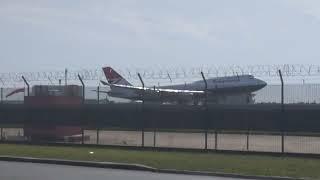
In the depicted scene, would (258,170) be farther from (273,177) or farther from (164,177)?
(164,177)

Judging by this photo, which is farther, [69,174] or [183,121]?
[183,121]

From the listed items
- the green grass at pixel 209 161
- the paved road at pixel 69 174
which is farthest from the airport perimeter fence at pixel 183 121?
the paved road at pixel 69 174

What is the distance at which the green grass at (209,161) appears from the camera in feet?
57.8

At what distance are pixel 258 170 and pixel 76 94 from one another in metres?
19.5

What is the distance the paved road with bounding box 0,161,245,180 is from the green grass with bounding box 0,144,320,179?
1.56 m

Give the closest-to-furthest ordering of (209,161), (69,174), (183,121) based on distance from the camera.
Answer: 1. (69,174)
2. (209,161)
3. (183,121)

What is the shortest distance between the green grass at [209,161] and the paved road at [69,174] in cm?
156

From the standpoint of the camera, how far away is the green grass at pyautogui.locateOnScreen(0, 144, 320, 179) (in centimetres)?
1762

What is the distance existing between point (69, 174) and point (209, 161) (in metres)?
5.31

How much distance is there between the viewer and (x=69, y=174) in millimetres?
16469

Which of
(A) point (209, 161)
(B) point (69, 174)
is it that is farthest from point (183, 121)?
(B) point (69, 174)

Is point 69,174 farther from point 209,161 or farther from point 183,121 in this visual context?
point 183,121

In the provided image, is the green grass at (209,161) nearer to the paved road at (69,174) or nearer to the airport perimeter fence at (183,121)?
the paved road at (69,174)

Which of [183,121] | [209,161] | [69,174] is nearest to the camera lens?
[69,174]
